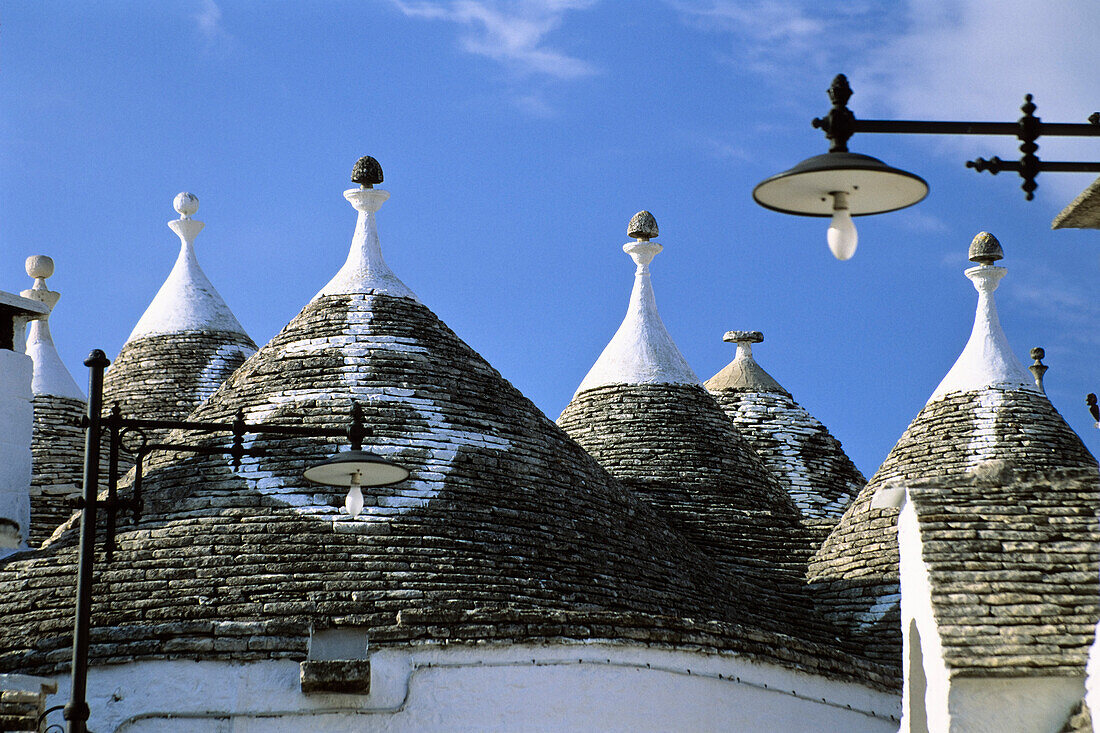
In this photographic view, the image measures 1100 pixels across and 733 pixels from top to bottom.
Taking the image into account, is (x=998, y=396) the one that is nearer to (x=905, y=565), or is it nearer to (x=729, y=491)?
(x=729, y=491)

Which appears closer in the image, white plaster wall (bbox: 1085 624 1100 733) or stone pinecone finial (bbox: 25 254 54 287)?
white plaster wall (bbox: 1085 624 1100 733)

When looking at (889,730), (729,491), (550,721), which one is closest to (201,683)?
(550,721)

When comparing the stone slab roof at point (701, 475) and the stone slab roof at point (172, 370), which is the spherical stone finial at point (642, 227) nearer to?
the stone slab roof at point (701, 475)

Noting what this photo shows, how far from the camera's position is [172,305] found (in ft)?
75.8

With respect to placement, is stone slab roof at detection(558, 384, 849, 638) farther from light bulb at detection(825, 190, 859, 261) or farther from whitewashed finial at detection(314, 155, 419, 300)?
light bulb at detection(825, 190, 859, 261)

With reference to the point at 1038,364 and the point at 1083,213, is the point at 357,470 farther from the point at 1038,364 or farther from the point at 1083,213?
the point at 1038,364

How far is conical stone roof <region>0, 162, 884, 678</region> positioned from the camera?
1388 centimetres

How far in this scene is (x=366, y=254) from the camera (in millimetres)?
18203

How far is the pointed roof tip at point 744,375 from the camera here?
24.6 metres

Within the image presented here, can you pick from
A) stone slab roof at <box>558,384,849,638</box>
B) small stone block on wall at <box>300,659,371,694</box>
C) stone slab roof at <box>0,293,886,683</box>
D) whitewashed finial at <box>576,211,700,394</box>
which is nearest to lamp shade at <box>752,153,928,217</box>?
small stone block on wall at <box>300,659,371,694</box>

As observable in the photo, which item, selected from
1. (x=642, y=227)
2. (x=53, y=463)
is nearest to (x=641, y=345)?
(x=642, y=227)

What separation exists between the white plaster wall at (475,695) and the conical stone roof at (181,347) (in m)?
8.37

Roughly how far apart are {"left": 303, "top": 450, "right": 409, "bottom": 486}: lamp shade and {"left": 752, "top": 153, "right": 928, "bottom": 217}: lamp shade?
5.16m

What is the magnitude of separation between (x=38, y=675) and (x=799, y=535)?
32.2 feet
